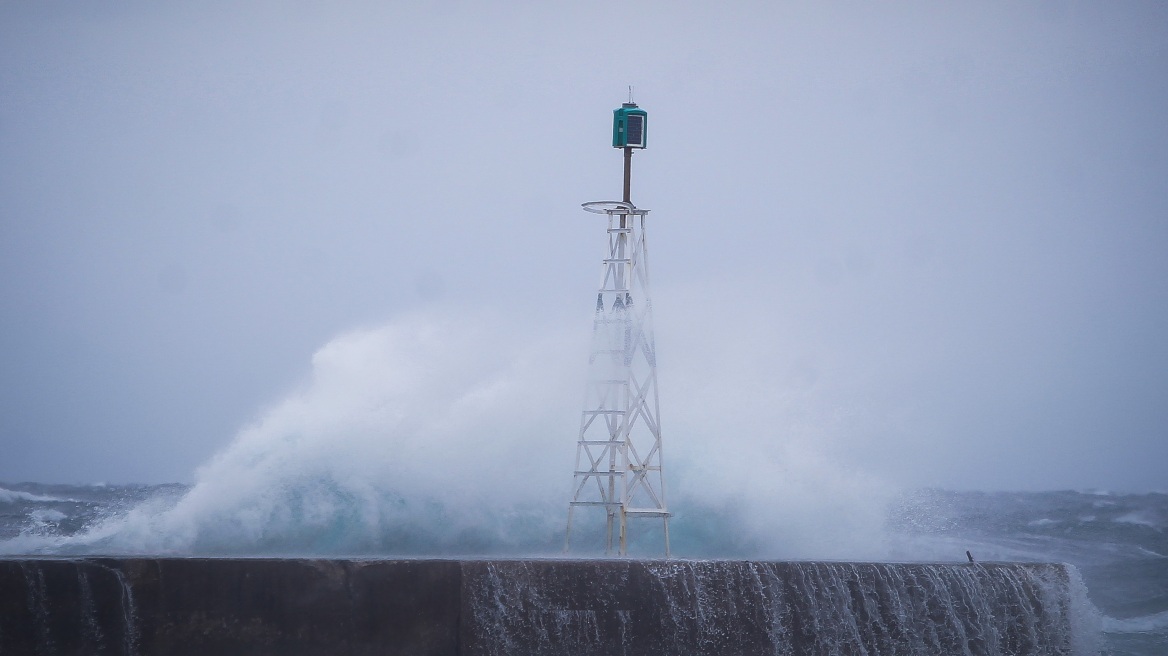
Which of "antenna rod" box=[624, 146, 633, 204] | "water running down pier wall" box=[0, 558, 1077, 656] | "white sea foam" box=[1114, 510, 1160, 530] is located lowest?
"white sea foam" box=[1114, 510, 1160, 530]

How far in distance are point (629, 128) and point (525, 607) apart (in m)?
6.20

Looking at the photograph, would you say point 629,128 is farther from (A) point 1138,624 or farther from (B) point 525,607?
(A) point 1138,624

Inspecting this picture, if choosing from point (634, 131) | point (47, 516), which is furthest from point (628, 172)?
point (47, 516)

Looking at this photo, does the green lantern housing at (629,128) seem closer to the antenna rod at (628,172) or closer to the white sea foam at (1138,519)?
the antenna rod at (628,172)

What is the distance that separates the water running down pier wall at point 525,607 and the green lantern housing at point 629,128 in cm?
552

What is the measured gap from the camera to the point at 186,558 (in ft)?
29.6

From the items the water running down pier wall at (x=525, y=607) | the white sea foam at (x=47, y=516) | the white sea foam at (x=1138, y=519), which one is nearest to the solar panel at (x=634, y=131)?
the water running down pier wall at (x=525, y=607)

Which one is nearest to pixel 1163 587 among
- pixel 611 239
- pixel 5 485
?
pixel 611 239

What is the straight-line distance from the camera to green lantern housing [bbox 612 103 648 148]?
13180 mm

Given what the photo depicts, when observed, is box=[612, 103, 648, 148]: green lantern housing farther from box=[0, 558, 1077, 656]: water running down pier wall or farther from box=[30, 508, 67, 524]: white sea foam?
box=[30, 508, 67, 524]: white sea foam

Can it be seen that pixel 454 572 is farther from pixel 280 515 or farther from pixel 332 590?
pixel 280 515

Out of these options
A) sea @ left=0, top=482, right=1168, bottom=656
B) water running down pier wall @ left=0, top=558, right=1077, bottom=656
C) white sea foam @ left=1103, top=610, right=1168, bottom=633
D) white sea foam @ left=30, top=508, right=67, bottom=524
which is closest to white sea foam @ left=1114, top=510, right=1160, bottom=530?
sea @ left=0, top=482, right=1168, bottom=656

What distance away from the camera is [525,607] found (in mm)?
9555

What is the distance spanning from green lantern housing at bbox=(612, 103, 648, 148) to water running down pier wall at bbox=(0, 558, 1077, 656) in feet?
18.1
